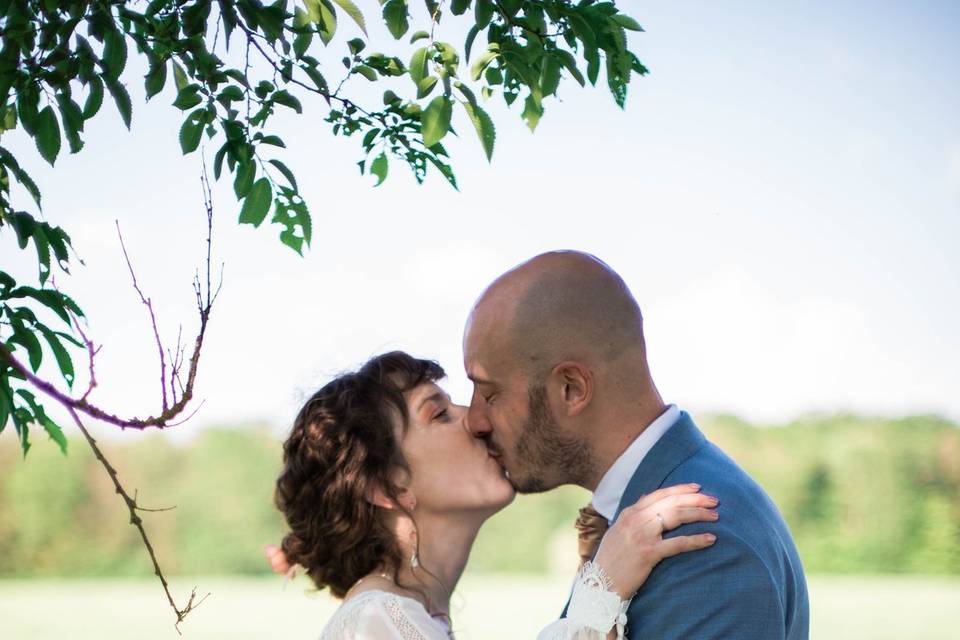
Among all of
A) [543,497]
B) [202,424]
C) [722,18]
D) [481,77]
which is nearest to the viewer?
[481,77]

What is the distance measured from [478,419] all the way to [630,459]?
54 cm

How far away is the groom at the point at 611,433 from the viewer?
229 centimetres

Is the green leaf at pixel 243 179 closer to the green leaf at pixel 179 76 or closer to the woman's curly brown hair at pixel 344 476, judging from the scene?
the green leaf at pixel 179 76

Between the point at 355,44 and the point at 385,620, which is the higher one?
the point at 355,44

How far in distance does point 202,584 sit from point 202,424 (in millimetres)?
3557

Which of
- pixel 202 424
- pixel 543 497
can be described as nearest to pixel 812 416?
pixel 543 497

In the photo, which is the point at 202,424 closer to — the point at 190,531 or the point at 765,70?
the point at 190,531

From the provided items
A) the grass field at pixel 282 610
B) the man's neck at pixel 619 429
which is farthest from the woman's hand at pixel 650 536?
the grass field at pixel 282 610

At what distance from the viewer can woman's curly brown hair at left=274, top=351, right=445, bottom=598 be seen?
10.8 ft

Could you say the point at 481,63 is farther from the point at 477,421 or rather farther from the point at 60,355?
the point at 60,355

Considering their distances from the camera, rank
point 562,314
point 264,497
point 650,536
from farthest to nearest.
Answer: point 264,497, point 562,314, point 650,536

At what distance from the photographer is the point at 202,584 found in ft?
80.0

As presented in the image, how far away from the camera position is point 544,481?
2.85m

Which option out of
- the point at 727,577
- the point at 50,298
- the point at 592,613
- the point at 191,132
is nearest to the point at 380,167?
the point at 191,132
